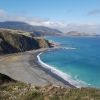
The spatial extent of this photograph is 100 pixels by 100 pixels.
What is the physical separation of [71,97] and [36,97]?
217 cm

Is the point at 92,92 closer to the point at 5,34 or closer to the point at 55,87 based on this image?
the point at 55,87

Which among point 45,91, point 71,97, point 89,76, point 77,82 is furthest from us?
point 89,76

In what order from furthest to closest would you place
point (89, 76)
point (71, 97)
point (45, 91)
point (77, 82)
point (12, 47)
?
point (12, 47)
point (89, 76)
point (77, 82)
point (45, 91)
point (71, 97)

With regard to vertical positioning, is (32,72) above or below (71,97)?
below

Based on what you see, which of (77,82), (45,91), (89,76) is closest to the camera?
(45,91)

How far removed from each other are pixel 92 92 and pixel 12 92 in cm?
518

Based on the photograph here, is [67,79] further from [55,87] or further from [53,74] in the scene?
[55,87]

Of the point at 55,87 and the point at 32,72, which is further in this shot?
the point at 32,72

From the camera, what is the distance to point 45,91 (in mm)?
18219

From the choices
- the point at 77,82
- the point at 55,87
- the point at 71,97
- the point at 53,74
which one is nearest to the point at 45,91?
the point at 55,87

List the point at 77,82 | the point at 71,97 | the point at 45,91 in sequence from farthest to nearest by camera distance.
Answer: the point at 77,82 < the point at 45,91 < the point at 71,97

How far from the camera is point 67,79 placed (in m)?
90.1

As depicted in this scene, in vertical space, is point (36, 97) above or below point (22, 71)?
above

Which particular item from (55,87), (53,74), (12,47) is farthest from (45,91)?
(12,47)
